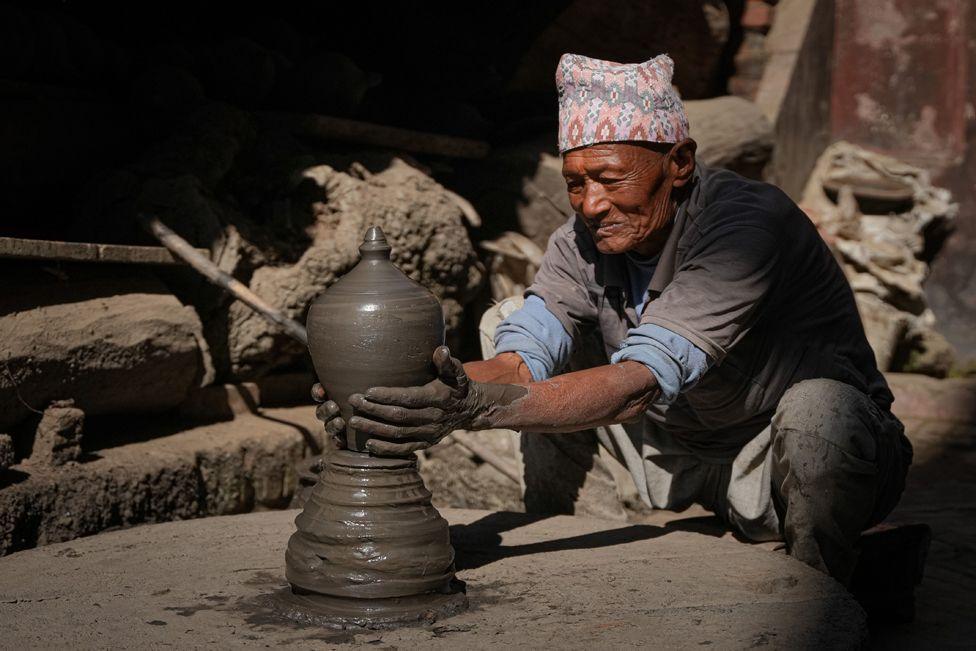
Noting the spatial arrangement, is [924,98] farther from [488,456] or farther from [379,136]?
[488,456]

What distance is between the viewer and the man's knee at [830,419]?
105 inches

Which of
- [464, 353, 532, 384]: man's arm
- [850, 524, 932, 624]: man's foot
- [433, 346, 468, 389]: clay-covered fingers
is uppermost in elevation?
[433, 346, 468, 389]: clay-covered fingers

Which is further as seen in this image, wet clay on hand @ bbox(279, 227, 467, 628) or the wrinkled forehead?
the wrinkled forehead

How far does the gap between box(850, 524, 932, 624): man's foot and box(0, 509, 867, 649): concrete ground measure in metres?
0.36

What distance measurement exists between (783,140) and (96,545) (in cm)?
538

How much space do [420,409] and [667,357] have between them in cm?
62

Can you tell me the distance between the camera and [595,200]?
2.74 metres

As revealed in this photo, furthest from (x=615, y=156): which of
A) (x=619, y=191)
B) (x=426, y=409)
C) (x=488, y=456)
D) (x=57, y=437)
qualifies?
(x=57, y=437)

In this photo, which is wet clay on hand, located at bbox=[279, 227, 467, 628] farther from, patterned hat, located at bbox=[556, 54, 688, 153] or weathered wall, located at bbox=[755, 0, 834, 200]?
weathered wall, located at bbox=[755, 0, 834, 200]

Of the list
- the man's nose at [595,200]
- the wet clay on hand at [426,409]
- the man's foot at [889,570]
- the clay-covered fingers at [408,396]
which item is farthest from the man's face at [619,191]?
the man's foot at [889,570]

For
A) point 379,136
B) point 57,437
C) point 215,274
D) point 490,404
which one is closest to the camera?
point 490,404

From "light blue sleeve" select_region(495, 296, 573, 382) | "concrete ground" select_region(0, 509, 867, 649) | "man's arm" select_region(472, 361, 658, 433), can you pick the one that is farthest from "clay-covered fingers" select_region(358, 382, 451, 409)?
"light blue sleeve" select_region(495, 296, 573, 382)

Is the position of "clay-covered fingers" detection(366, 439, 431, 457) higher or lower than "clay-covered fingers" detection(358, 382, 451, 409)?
lower

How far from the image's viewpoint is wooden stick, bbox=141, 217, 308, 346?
3.78 meters
